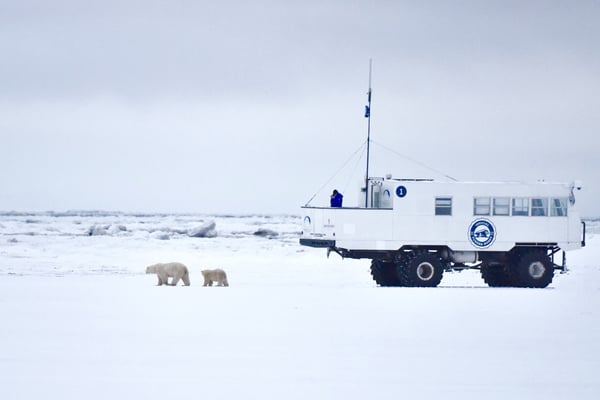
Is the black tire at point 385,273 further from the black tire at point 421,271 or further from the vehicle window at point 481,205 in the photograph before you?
the vehicle window at point 481,205

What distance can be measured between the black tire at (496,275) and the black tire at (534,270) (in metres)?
0.41

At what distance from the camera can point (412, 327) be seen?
1195 cm

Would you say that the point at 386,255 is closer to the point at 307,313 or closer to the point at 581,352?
the point at 307,313

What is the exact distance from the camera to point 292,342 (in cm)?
1046

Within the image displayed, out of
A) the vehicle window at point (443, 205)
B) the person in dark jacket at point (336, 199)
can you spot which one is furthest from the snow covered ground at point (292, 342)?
the person in dark jacket at point (336, 199)

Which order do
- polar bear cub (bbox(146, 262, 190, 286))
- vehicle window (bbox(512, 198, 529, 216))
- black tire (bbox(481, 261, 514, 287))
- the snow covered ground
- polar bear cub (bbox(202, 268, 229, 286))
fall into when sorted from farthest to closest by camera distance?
black tire (bbox(481, 261, 514, 287)) < vehicle window (bbox(512, 198, 529, 216)) < polar bear cub (bbox(202, 268, 229, 286)) < polar bear cub (bbox(146, 262, 190, 286)) < the snow covered ground

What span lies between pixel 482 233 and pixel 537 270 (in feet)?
6.07

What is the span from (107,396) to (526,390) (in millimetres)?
4120

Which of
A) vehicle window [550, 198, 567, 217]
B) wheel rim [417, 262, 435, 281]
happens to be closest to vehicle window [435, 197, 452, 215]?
wheel rim [417, 262, 435, 281]

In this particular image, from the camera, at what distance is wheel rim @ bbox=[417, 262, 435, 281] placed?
20.9 metres

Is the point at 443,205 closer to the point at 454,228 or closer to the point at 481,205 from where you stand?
the point at 454,228

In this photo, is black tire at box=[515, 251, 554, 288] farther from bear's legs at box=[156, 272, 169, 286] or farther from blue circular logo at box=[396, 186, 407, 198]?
bear's legs at box=[156, 272, 169, 286]

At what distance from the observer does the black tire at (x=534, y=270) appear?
2139 cm

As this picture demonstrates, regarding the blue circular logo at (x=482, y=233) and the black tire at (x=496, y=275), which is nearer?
the blue circular logo at (x=482, y=233)
